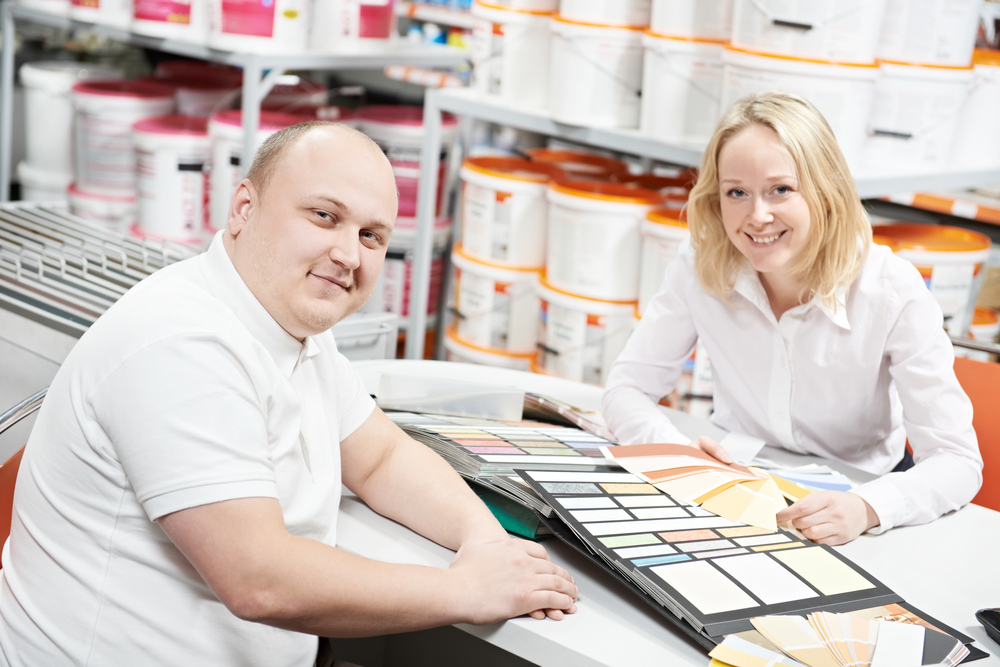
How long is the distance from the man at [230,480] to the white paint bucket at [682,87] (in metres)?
1.25

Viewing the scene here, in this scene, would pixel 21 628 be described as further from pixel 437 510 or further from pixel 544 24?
pixel 544 24

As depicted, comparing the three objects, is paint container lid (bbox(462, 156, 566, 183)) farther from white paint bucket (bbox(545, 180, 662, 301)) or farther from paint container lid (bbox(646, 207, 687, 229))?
paint container lid (bbox(646, 207, 687, 229))

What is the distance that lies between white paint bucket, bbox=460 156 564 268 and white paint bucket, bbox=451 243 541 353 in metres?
0.03

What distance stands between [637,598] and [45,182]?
3363 mm

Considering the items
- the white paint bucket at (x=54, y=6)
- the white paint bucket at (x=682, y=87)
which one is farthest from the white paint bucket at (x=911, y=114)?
the white paint bucket at (x=54, y=6)

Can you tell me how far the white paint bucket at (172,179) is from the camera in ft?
10.2

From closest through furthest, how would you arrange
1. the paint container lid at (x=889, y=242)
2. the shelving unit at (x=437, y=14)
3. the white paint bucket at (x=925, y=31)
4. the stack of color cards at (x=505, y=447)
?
the stack of color cards at (x=505, y=447)
the white paint bucket at (x=925, y=31)
the paint container lid at (x=889, y=242)
the shelving unit at (x=437, y=14)

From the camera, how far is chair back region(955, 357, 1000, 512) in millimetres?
1693

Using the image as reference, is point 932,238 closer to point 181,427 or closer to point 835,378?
point 835,378

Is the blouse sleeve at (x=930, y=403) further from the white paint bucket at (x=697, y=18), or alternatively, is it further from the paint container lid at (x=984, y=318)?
the paint container lid at (x=984, y=318)

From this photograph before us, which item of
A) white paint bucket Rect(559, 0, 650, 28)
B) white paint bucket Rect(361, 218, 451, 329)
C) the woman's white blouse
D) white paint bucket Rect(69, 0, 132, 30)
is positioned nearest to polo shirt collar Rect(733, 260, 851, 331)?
the woman's white blouse

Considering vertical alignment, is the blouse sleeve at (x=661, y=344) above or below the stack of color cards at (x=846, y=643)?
above

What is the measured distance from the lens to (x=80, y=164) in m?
3.53

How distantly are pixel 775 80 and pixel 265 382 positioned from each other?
4.34ft
